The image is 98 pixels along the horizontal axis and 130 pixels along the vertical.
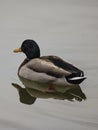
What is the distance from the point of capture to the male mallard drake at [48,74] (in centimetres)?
145

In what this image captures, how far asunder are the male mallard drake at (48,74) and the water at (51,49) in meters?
0.05

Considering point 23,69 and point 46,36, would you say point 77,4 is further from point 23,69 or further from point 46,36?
point 23,69

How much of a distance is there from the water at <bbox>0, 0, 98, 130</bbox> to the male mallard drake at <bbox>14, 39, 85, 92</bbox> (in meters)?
0.05

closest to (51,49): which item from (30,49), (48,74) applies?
(30,49)

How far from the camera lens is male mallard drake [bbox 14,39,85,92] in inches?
57.1

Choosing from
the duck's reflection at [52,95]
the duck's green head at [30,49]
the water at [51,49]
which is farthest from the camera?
the duck's green head at [30,49]

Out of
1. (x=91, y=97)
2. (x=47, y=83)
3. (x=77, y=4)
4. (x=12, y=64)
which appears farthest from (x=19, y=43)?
(x=77, y=4)

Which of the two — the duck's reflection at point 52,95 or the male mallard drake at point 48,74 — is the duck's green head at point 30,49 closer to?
the male mallard drake at point 48,74

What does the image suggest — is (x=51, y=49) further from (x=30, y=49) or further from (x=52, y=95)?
(x=52, y=95)

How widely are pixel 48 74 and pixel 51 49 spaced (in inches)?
16.3

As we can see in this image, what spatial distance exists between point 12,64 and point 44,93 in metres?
0.31

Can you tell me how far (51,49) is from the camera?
6.12 ft

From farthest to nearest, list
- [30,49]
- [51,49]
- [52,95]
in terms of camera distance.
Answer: [51,49] → [30,49] → [52,95]

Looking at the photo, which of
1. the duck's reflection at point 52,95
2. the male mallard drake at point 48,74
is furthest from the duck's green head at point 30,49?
the duck's reflection at point 52,95
